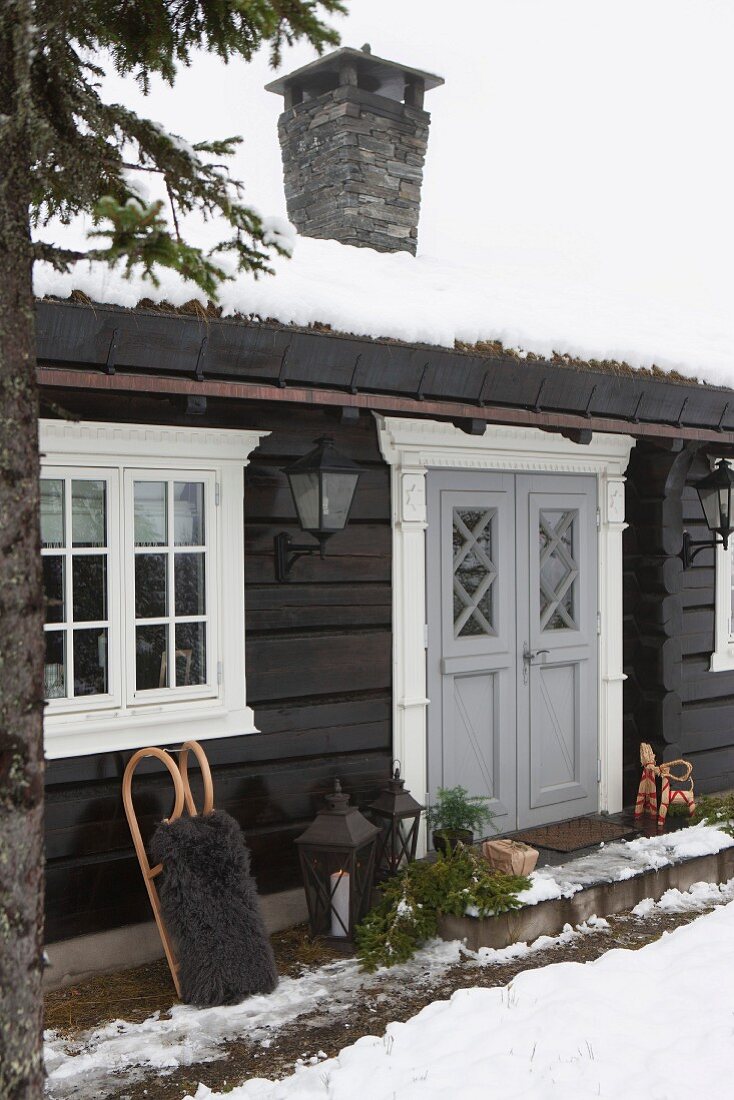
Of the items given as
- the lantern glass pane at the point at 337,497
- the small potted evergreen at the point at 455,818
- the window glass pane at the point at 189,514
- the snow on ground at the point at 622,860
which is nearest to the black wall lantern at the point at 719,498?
the snow on ground at the point at 622,860

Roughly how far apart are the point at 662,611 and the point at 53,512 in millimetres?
3919

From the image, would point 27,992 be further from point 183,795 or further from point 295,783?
point 295,783

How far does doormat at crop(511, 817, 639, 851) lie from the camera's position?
19.6 ft

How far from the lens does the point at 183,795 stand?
4.45m

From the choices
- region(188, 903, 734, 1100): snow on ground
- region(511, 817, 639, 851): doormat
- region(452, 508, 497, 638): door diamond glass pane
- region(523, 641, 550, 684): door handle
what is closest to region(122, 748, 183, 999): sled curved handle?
region(188, 903, 734, 1100): snow on ground

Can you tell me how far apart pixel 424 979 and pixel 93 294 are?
3.12 meters

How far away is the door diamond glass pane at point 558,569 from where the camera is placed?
642 cm

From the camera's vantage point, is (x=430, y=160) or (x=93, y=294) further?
(x=430, y=160)

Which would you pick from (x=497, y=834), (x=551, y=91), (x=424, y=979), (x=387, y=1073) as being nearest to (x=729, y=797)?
(x=497, y=834)

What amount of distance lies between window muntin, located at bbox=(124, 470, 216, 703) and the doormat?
224 cm

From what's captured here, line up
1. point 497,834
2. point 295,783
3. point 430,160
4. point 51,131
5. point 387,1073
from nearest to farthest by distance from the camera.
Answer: point 51,131 < point 387,1073 < point 295,783 < point 497,834 < point 430,160

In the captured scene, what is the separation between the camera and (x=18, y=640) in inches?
101

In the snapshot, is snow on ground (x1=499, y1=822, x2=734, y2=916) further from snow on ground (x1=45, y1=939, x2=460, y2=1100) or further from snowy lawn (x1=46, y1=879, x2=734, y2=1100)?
snow on ground (x1=45, y1=939, x2=460, y2=1100)

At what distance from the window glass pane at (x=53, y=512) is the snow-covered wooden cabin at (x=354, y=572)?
0.02m
